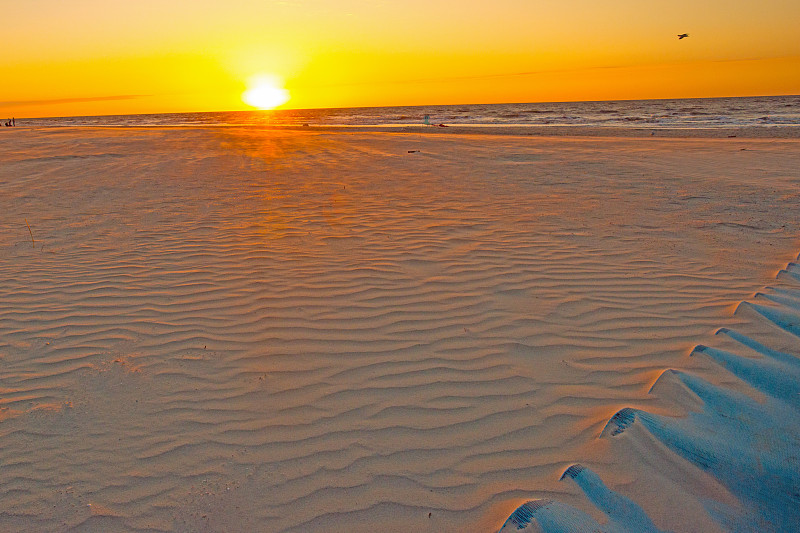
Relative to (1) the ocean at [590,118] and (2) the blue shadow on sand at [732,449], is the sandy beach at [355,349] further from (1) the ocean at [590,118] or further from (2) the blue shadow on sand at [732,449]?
(1) the ocean at [590,118]

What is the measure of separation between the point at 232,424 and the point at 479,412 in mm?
1403

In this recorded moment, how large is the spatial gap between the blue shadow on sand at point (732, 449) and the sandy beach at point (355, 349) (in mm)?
79

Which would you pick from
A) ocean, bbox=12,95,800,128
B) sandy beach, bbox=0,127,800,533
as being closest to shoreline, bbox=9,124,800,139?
ocean, bbox=12,95,800,128

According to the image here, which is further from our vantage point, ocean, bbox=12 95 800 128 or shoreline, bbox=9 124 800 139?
ocean, bbox=12 95 800 128

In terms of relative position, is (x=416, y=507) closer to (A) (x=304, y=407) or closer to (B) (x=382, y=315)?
(A) (x=304, y=407)

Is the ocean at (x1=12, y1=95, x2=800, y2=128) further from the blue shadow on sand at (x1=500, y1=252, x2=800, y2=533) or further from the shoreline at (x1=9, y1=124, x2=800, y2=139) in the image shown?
the blue shadow on sand at (x1=500, y1=252, x2=800, y2=533)

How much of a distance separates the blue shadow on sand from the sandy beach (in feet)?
0.26

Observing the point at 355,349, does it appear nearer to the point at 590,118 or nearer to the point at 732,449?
the point at 732,449

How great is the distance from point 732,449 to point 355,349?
229 cm

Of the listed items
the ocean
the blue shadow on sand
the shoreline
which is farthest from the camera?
the ocean

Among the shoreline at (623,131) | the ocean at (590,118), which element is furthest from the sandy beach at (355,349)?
the ocean at (590,118)

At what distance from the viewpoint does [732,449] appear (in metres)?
2.57

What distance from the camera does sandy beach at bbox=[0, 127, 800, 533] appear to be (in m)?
2.37

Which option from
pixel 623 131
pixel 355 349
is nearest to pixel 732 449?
pixel 355 349
